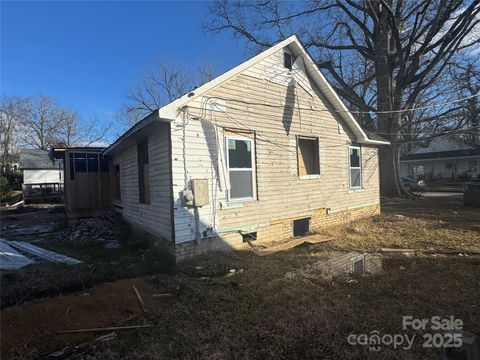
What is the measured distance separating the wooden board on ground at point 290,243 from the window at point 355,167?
378cm

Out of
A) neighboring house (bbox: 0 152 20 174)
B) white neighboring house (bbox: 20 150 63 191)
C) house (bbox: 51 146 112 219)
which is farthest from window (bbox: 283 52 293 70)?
neighboring house (bbox: 0 152 20 174)

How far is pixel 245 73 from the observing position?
834 cm

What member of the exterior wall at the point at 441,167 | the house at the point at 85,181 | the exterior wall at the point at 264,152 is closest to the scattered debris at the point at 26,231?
the house at the point at 85,181

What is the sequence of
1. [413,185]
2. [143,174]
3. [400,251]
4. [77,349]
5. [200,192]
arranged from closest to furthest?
[77,349] < [200,192] < [400,251] < [143,174] < [413,185]

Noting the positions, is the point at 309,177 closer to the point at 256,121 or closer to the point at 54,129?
the point at 256,121

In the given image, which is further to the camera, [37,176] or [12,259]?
[37,176]

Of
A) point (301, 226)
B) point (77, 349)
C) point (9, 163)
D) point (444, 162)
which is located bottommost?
point (77, 349)

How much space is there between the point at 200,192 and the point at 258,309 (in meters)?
3.20

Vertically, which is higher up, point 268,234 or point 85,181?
point 85,181

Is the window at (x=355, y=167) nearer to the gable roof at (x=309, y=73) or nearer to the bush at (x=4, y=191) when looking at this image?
the gable roof at (x=309, y=73)

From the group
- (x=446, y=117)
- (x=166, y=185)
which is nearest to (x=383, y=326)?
(x=166, y=185)

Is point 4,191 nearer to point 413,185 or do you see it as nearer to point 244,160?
point 244,160

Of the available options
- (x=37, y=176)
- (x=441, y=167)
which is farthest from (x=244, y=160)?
(x=441, y=167)

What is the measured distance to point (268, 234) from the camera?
28.1 feet
